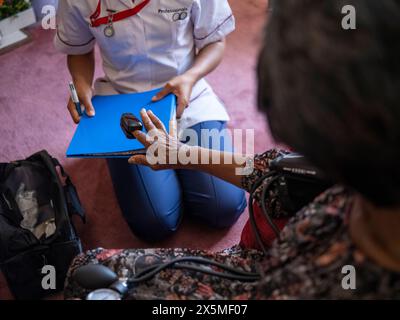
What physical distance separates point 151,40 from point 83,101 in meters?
0.26

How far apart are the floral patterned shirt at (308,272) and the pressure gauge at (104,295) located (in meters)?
0.03

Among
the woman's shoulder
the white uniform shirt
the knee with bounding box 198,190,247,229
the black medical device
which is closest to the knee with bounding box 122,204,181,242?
the knee with bounding box 198,190,247,229

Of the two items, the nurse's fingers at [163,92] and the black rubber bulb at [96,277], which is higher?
the nurse's fingers at [163,92]

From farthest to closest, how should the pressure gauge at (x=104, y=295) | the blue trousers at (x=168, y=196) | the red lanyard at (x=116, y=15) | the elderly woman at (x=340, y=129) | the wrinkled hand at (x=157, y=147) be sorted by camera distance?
the blue trousers at (x=168, y=196) → the red lanyard at (x=116, y=15) → the wrinkled hand at (x=157, y=147) → the pressure gauge at (x=104, y=295) → the elderly woman at (x=340, y=129)

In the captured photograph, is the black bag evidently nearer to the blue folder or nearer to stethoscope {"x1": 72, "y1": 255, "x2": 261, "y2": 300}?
the blue folder

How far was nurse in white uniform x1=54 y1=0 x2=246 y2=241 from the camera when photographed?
115 cm

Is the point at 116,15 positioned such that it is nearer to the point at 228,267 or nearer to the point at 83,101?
the point at 83,101

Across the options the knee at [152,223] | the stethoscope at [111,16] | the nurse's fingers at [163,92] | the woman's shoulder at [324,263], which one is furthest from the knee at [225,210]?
the woman's shoulder at [324,263]

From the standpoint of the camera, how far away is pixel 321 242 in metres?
0.54

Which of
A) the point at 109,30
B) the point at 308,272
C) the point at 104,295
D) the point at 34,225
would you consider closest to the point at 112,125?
the point at 109,30

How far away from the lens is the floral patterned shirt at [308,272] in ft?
1.56

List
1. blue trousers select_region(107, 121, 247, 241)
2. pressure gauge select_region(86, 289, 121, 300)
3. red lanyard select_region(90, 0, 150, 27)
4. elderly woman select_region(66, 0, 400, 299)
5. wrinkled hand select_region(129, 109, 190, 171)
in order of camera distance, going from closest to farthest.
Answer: elderly woman select_region(66, 0, 400, 299)
pressure gauge select_region(86, 289, 121, 300)
wrinkled hand select_region(129, 109, 190, 171)
red lanyard select_region(90, 0, 150, 27)
blue trousers select_region(107, 121, 247, 241)

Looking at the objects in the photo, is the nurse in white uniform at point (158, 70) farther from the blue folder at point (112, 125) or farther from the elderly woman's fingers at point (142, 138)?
the elderly woman's fingers at point (142, 138)

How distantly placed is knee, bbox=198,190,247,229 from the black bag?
16.5 inches
